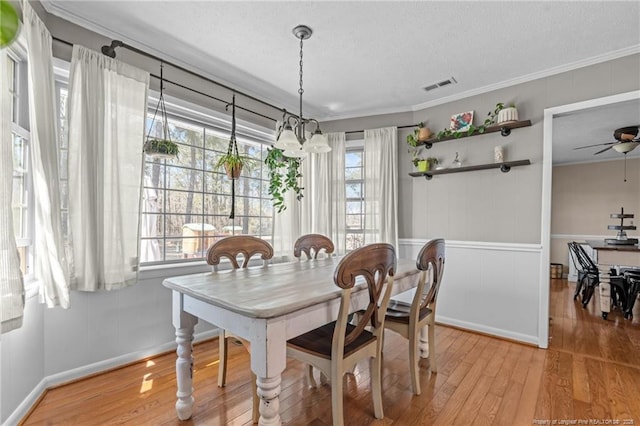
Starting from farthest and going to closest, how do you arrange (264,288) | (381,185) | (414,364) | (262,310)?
(381,185) → (414,364) → (264,288) → (262,310)

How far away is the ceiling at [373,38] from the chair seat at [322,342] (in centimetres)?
210

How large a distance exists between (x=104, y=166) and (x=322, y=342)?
6.46 feet

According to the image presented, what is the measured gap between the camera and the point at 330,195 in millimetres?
3996

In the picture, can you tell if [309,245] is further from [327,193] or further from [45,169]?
[45,169]

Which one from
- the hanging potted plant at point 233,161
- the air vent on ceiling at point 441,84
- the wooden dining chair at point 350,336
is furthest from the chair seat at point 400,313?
the air vent on ceiling at point 441,84

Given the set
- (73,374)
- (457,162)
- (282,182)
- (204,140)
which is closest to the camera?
(73,374)

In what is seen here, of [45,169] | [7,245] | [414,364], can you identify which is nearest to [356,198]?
[414,364]

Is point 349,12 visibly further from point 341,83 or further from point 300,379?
point 300,379

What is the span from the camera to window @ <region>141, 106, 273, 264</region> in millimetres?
2658

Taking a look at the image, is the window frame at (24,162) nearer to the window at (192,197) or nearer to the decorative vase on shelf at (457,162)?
the window at (192,197)

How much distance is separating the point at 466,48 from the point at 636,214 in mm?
5599

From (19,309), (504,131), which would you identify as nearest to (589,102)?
(504,131)

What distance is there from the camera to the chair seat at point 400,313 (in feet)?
6.78

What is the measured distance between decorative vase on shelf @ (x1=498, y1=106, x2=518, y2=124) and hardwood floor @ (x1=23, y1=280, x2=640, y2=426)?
2163mm
